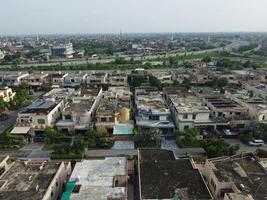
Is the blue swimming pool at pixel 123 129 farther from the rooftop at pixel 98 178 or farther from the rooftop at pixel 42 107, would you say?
the rooftop at pixel 42 107

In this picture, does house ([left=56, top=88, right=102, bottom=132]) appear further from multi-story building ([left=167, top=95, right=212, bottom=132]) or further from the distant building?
the distant building

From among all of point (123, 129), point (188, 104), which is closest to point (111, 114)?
point (123, 129)

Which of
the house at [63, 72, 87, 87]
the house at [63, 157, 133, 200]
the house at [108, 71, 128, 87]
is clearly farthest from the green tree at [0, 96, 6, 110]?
the house at [63, 157, 133, 200]

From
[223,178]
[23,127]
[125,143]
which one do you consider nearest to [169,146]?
[125,143]

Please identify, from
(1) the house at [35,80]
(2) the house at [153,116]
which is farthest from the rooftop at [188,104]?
(1) the house at [35,80]

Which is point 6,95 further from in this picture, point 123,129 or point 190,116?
point 190,116

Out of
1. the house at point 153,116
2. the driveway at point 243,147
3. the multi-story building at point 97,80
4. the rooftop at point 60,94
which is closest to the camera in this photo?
the driveway at point 243,147
